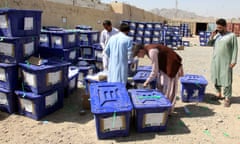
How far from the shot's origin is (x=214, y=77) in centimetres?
587

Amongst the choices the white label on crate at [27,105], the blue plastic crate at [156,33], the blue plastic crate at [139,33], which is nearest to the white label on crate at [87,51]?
the white label on crate at [27,105]

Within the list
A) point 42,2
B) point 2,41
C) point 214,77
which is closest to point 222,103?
point 214,77

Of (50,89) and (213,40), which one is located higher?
(213,40)

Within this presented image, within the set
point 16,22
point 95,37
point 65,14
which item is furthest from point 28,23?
point 65,14

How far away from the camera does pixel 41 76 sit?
4.56 meters

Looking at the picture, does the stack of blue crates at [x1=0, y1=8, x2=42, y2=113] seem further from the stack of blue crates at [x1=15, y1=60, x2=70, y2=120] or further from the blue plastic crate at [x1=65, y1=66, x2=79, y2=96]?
the blue plastic crate at [x1=65, y1=66, x2=79, y2=96]

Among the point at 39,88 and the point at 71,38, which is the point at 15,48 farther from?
the point at 71,38

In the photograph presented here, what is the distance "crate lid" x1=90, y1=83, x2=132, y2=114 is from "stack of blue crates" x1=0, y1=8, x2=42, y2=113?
159 centimetres

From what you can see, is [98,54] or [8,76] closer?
[8,76]

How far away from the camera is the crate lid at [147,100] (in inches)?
161

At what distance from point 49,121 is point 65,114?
42 centimetres

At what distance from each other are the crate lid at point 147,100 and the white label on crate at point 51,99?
1532 millimetres

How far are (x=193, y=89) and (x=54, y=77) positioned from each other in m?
2.93

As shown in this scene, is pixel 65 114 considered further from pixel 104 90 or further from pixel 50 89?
pixel 104 90
